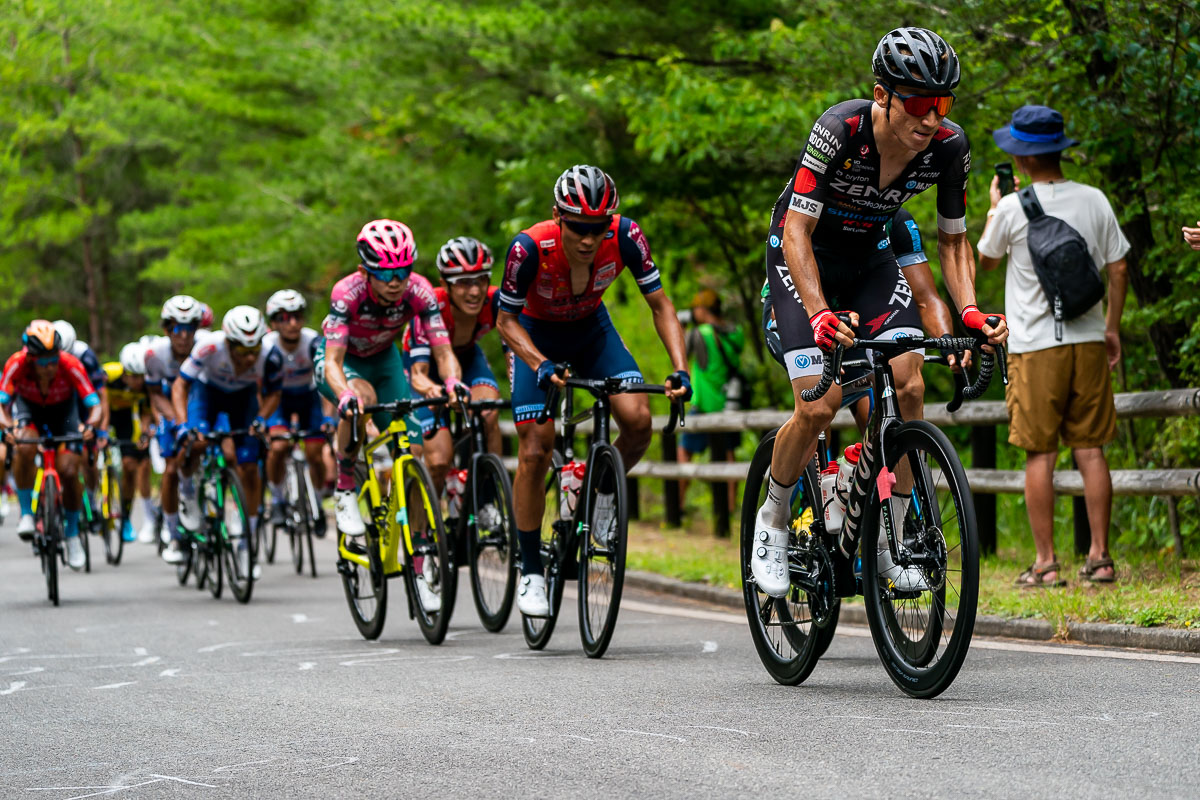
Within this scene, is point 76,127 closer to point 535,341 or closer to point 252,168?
point 252,168

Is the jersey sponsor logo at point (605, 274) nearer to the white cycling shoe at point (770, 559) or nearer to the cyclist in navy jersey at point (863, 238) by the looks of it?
the cyclist in navy jersey at point (863, 238)

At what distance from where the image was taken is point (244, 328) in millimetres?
12273

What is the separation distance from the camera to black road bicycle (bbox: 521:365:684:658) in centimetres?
743

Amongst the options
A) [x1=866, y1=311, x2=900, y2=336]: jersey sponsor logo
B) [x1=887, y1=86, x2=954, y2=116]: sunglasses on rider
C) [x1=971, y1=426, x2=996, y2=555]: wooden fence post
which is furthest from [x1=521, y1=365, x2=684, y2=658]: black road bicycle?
[x1=971, y1=426, x2=996, y2=555]: wooden fence post

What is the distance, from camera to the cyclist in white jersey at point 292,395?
14.0 meters

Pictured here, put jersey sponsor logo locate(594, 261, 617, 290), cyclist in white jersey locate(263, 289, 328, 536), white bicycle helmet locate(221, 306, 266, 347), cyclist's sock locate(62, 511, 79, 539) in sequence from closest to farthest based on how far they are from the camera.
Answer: jersey sponsor logo locate(594, 261, 617, 290) < white bicycle helmet locate(221, 306, 266, 347) < cyclist's sock locate(62, 511, 79, 539) < cyclist in white jersey locate(263, 289, 328, 536)

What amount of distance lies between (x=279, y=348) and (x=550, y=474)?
5.33 m

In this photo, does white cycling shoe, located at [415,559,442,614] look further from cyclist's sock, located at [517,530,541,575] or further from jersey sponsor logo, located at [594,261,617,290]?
jersey sponsor logo, located at [594,261,617,290]

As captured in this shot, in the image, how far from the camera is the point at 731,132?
40.3 ft

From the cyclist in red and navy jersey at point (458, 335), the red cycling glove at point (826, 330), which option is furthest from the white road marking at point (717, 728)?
the cyclist in red and navy jersey at point (458, 335)

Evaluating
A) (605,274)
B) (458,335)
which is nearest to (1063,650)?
(605,274)

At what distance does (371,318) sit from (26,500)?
508 centimetres

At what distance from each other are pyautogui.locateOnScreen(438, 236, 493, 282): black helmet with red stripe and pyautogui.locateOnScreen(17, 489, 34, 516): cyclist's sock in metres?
4.91

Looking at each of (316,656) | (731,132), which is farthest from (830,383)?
(731,132)
